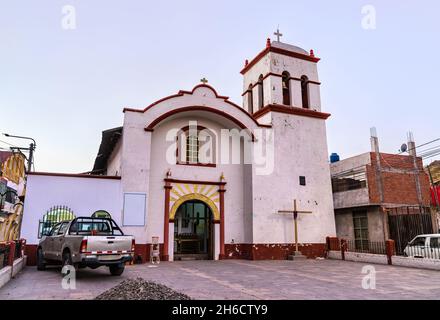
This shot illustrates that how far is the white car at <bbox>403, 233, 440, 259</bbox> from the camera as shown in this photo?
44.8 ft

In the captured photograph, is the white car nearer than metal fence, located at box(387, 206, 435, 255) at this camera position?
Yes

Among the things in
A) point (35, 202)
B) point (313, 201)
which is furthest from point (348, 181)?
point (35, 202)

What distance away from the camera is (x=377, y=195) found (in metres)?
19.2

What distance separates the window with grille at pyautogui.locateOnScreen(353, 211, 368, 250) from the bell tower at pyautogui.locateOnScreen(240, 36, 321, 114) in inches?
275

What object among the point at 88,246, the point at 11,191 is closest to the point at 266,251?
the point at 88,246

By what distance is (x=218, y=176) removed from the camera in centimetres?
1686

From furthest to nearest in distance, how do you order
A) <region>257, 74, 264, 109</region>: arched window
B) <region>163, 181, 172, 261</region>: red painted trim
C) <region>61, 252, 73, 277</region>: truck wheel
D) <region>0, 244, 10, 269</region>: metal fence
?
<region>257, 74, 264, 109</region>: arched window < <region>163, 181, 172, 261</region>: red painted trim < <region>61, 252, 73, 277</region>: truck wheel < <region>0, 244, 10, 269</region>: metal fence

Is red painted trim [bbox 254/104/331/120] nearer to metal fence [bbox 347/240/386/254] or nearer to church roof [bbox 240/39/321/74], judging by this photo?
church roof [bbox 240/39/321/74]

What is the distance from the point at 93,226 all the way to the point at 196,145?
7315 mm

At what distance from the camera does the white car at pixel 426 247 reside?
13.7m

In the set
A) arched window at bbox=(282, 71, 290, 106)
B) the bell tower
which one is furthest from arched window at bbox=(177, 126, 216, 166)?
arched window at bbox=(282, 71, 290, 106)

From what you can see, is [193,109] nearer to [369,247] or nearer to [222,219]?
[222,219]

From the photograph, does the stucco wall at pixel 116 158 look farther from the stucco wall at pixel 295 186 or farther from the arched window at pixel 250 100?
the arched window at pixel 250 100

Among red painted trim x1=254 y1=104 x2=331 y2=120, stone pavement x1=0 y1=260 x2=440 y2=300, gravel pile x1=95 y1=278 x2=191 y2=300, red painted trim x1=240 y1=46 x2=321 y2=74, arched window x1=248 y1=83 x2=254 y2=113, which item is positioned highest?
red painted trim x1=240 y1=46 x2=321 y2=74
